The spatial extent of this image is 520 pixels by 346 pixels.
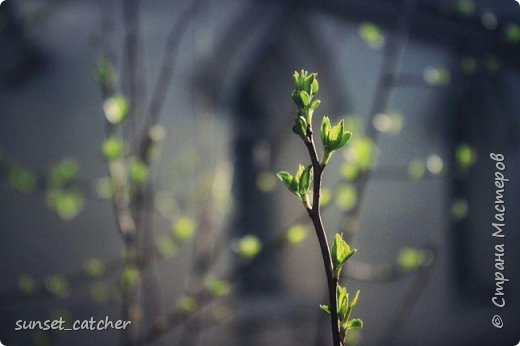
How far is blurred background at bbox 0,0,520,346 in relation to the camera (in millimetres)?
1177

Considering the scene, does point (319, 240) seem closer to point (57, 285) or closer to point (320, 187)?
point (320, 187)

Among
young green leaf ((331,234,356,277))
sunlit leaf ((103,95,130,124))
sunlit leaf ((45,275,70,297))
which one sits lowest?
young green leaf ((331,234,356,277))

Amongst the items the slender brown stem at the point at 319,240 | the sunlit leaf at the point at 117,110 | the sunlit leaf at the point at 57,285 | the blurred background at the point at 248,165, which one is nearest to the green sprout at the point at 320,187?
the slender brown stem at the point at 319,240

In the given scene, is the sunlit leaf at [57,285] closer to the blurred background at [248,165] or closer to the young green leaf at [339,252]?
the blurred background at [248,165]

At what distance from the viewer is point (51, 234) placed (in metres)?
1.24

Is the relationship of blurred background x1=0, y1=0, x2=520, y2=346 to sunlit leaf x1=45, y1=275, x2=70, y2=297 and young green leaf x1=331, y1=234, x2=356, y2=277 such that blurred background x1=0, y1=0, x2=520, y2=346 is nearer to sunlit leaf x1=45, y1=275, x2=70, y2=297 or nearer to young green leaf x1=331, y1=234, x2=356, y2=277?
sunlit leaf x1=45, y1=275, x2=70, y2=297

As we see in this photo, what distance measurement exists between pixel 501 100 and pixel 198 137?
0.77m

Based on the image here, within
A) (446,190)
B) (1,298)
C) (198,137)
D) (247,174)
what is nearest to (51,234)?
(1,298)

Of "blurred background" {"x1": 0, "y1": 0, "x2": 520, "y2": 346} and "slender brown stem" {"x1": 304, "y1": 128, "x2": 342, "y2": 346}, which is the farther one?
"blurred background" {"x1": 0, "y1": 0, "x2": 520, "y2": 346}

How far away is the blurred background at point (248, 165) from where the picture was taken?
118 centimetres

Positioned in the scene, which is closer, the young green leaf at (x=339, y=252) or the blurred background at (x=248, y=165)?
the young green leaf at (x=339, y=252)

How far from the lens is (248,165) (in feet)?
4.87

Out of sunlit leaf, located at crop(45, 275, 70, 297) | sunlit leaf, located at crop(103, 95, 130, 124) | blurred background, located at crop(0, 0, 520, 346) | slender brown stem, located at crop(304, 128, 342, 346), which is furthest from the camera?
blurred background, located at crop(0, 0, 520, 346)

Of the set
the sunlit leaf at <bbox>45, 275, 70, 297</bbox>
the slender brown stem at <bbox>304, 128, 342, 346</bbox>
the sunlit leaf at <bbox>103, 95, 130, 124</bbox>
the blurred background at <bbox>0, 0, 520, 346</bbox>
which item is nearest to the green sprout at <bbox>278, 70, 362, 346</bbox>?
the slender brown stem at <bbox>304, 128, 342, 346</bbox>
